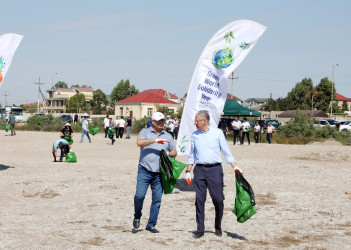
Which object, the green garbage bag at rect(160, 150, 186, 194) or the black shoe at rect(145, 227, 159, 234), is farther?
the black shoe at rect(145, 227, 159, 234)

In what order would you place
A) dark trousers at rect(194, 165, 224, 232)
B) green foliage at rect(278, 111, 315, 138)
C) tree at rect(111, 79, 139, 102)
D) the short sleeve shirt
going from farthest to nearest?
tree at rect(111, 79, 139, 102) < green foliage at rect(278, 111, 315, 138) < the short sleeve shirt < dark trousers at rect(194, 165, 224, 232)

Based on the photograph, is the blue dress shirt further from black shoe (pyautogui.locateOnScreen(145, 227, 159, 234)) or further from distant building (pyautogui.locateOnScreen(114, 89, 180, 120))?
distant building (pyautogui.locateOnScreen(114, 89, 180, 120))

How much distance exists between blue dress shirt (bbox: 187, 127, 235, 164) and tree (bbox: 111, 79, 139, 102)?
80.6m

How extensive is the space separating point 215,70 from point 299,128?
2769 cm

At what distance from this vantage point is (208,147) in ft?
21.7

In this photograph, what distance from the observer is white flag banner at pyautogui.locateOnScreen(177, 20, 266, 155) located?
1062 cm

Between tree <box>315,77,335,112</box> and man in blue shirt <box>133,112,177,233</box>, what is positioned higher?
tree <box>315,77,335,112</box>

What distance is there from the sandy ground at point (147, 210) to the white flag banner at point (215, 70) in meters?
1.65

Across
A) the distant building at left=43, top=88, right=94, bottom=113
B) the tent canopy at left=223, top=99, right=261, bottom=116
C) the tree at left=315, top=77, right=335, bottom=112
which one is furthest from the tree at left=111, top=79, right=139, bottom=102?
the tent canopy at left=223, top=99, right=261, bottom=116

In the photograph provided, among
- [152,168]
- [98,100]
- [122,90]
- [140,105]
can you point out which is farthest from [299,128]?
→ [98,100]

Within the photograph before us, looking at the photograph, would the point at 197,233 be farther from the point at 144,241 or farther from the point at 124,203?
the point at 124,203

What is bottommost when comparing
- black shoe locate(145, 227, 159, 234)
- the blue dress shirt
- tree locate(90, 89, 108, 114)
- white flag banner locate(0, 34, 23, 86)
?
black shoe locate(145, 227, 159, 234)

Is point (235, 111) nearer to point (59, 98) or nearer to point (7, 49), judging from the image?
point (7, 49)

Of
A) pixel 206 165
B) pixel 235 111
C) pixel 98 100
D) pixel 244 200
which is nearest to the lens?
pixel 206 165
